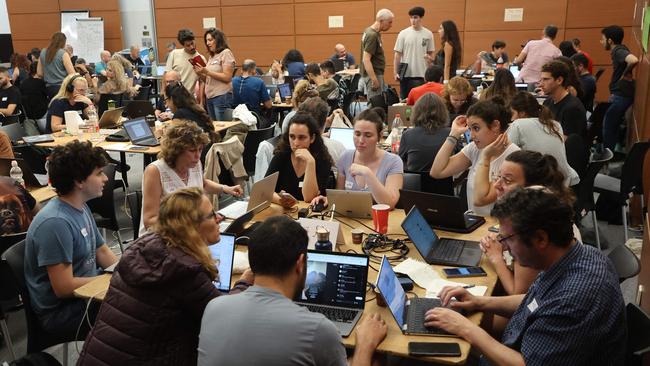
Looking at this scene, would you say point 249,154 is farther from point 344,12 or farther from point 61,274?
point 344,12

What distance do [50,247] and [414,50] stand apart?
6428 mm

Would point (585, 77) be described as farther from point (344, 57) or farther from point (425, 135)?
point (344, 57)

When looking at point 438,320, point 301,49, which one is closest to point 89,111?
point 438,320

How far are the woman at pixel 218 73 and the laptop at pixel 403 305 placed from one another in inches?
224

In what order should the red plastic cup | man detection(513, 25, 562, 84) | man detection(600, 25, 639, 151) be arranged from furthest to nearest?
man detection(513, 25, 562, 84)
man detection(600, 25, 639, 151)
the red plastic cup

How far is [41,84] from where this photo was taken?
820 centimetres

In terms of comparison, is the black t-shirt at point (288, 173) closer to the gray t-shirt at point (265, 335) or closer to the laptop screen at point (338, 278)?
the laptop screen at point (338, 278)

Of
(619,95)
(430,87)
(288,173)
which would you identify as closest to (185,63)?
(430,87)

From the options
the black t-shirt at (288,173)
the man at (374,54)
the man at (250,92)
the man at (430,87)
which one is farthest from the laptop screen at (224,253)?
the man at (374,54)

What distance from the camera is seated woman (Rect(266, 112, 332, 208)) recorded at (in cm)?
377

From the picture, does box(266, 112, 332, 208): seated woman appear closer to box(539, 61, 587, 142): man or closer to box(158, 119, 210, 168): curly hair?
box(158, 119, 210, 168): curly hair

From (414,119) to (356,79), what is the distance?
5.71 m

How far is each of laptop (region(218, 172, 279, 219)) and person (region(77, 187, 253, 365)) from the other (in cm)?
115

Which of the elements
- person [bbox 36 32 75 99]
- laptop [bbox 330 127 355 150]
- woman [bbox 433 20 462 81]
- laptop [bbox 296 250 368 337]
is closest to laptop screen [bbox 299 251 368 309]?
laptop [bbox 296 250 368 337]
